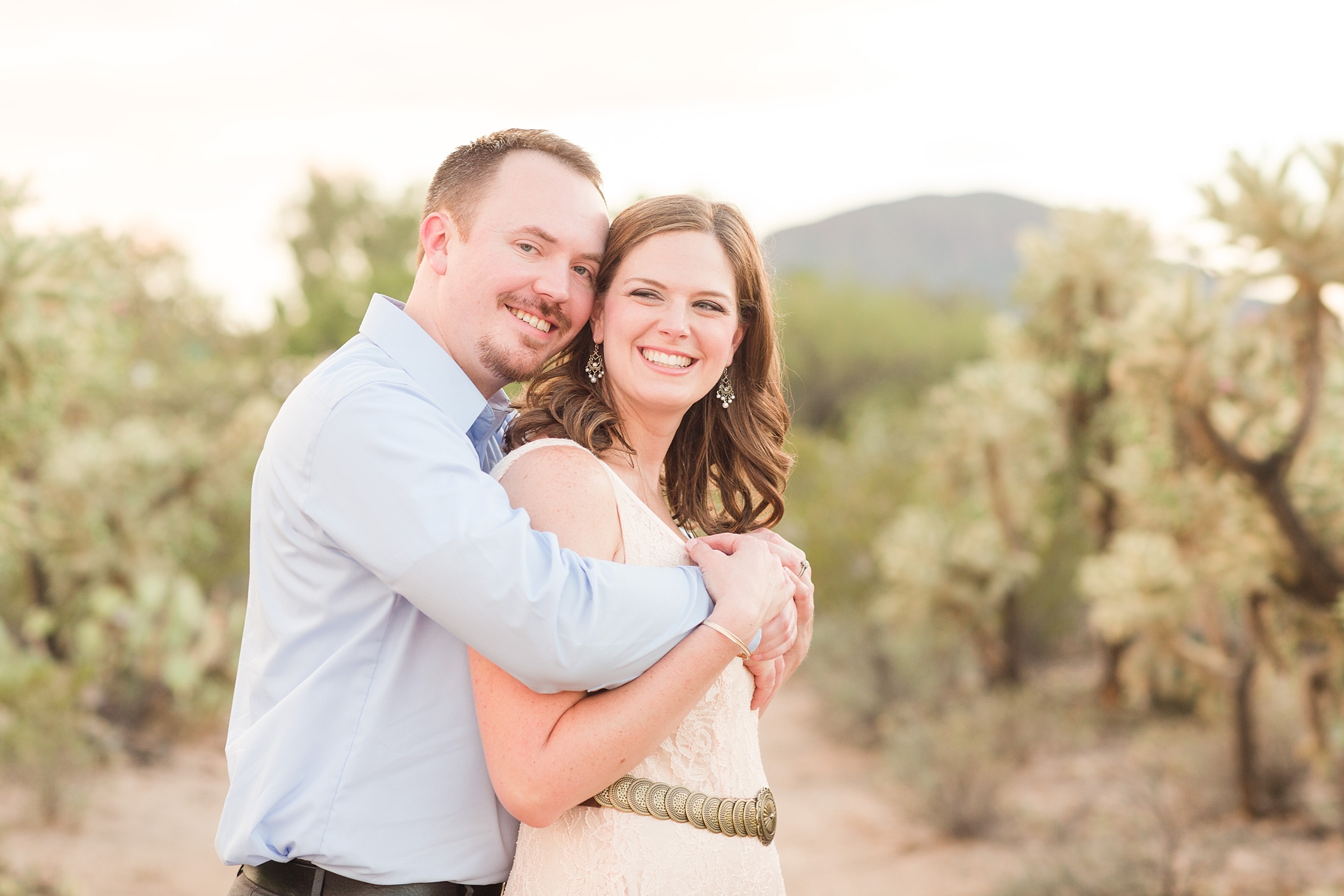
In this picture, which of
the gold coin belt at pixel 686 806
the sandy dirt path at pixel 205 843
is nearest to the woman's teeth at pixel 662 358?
the gold coin belt at pixel 686 806

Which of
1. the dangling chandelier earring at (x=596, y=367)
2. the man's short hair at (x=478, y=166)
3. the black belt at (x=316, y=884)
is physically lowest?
the black belt at (x=316, y=884)

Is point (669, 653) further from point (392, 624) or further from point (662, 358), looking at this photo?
point (662, 358)

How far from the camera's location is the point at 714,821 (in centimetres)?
196

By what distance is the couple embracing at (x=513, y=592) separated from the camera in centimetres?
162

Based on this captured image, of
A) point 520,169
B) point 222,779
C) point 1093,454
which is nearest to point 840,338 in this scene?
point 1093,454

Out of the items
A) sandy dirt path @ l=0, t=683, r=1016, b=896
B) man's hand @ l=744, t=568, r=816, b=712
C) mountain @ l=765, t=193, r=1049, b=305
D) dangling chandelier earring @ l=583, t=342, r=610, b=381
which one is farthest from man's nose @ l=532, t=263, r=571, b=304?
mountain @ l=765, t=193, r=1049, b=305

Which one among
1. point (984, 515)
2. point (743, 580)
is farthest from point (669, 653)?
point (984, 515)

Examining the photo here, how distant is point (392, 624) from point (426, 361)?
1.55ft

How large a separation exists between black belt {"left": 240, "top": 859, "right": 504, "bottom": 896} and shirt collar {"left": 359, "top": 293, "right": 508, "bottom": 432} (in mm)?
776

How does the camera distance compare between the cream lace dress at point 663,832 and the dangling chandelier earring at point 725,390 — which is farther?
the dangling chandelier earring at point 725,390

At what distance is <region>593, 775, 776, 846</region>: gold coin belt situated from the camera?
191 cm

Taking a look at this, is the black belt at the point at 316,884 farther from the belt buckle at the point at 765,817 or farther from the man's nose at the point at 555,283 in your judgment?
the man's nose at the point at 555,283

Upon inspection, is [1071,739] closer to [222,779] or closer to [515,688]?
[222,779]

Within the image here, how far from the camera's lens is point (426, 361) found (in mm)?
1949
